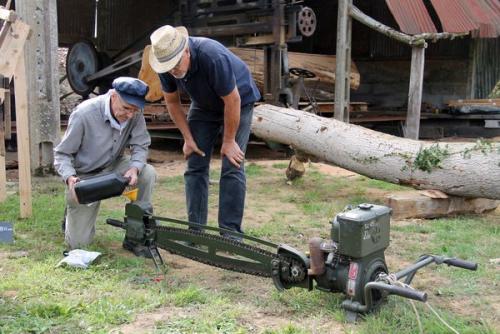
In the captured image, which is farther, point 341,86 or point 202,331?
point 341,86

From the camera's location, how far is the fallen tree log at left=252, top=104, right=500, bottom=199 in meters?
5.46

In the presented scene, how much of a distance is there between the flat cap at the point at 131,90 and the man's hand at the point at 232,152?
0.68m

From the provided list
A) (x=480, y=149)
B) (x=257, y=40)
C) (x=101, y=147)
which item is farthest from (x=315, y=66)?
(x=101, y=147)

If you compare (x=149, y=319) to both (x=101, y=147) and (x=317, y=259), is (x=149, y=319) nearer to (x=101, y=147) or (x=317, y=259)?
(x=317, y=259)

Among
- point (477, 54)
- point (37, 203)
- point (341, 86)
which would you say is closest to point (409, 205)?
point (37, 203)

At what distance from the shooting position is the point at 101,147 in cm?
435

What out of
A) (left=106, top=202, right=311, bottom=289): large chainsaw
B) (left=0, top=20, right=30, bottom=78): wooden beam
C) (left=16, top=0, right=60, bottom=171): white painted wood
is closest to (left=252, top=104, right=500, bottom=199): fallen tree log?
(left=106, top=202, right=311, bottom=289): large chainsaw

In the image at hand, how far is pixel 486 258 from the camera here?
14.4 ft

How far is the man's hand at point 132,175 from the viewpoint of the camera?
4.14 meters

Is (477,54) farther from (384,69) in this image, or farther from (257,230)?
(257,230)

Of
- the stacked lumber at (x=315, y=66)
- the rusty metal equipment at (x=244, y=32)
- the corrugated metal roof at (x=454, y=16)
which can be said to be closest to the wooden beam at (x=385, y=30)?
the rusty metal equipment at (x=244, y=32)

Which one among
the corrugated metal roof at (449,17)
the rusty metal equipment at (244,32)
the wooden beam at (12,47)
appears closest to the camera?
the wooden beam at (12,47)

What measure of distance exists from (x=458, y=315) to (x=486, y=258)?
1.29m

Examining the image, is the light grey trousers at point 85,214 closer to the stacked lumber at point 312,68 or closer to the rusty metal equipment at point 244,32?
the rusty metal equipment at point 244,32
